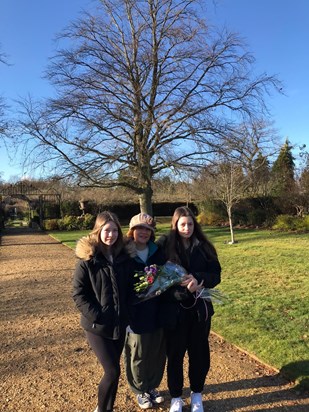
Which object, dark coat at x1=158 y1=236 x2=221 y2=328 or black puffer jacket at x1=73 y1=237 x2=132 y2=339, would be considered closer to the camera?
black puffer jacket at x1=73 y1=237 x2=132 y2=339

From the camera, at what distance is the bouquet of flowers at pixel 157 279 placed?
3.06m

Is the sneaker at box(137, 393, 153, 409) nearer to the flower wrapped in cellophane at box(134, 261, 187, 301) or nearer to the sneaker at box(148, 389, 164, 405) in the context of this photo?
the sneaker at box(148, 389, 164, 405)

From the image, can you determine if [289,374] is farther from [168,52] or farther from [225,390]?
[168,52]

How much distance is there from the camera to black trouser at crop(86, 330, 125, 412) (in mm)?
2986

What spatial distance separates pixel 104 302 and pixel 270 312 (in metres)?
3.60

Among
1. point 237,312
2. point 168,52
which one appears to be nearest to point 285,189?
point 168,52

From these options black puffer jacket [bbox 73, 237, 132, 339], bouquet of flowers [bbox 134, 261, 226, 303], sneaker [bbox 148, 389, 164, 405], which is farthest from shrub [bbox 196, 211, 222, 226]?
black puffer jacket [bbox 73, 237, 132, 339]

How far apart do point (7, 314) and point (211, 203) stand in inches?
953

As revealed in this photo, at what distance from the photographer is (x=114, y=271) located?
3064mm

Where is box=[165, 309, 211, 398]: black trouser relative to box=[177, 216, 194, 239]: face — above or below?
below

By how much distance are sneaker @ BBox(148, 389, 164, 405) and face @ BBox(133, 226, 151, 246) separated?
131 centimetres

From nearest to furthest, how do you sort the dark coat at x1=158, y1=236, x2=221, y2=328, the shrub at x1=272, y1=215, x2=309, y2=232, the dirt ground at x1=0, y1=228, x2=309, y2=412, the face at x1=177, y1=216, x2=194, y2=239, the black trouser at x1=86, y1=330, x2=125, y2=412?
1. the black trouser at x1=86, y1=330, x2=125, y2=412
2. the dark coat at x1=158, y1=236, x2=221, y2=328
3. the face at x1=177, y1=216, x2=194, y2=239
4. the dirt ground at x1=0, y1=228, x2=309, y2=412
5. the shrub at x1=272, y1=215, x2=309, y2=232

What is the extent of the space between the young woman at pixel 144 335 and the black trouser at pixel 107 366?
230 mm

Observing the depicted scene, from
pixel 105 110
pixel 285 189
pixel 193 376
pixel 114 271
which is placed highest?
pixel 105 110
